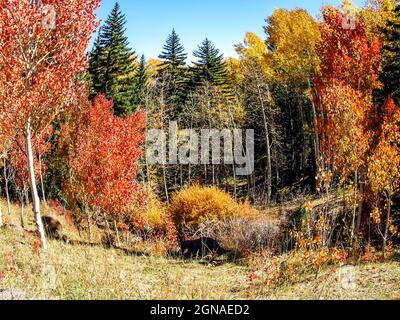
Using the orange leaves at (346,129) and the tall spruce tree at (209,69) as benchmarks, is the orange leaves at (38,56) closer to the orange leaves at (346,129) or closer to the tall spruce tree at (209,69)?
the orange leaves at (346,129)

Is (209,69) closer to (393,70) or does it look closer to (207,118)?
(207,118)

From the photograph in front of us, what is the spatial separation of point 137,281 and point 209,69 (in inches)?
1396

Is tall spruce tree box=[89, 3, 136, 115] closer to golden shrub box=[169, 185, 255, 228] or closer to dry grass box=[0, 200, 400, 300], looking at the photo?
golden shrub box=[169, 185, 255, 228]

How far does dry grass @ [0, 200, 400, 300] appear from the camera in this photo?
7387 mm

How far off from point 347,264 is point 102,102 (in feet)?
65.5

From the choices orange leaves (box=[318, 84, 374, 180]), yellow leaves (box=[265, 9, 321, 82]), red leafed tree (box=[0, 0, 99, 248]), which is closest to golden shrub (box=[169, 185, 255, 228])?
orange leaves (box=[318, 84, 374, 180])

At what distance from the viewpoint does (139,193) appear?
71.7 ft

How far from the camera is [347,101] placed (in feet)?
51.3

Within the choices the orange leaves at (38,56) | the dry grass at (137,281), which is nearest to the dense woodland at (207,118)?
the orange leaves at (38,56)

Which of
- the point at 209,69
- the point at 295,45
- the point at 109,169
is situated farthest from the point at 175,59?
the point at 109,169

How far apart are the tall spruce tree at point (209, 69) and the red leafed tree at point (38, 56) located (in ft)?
97.9
